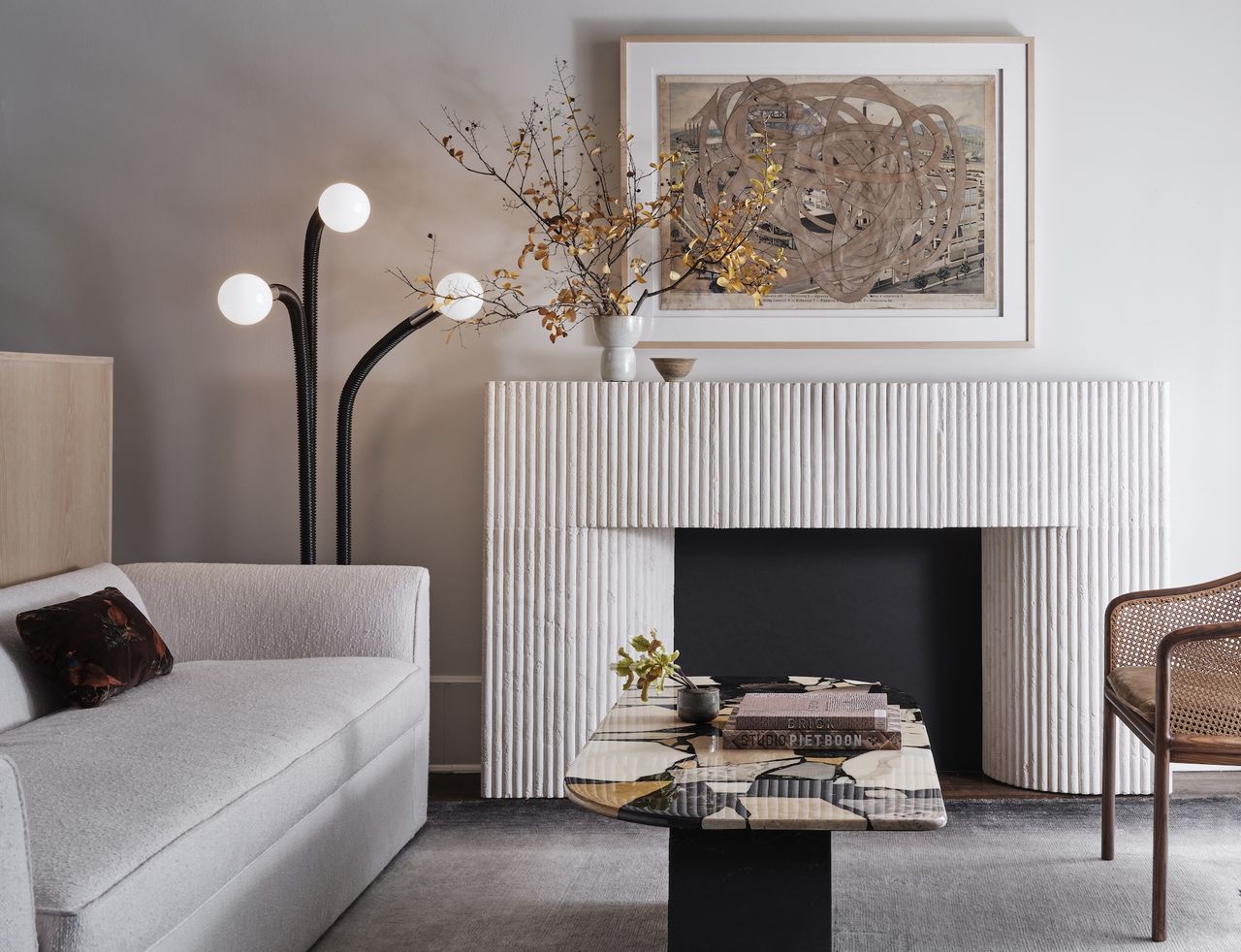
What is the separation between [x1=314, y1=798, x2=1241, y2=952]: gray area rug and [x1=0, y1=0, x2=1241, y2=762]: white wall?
717 millimetres

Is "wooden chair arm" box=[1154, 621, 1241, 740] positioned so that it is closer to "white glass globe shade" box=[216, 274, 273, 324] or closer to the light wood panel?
"white glass globe shade" box=[216, 274, 273, 324]

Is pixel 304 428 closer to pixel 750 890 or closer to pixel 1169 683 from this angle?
pixel 750 890

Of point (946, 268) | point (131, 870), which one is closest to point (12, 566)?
point (131, 870)

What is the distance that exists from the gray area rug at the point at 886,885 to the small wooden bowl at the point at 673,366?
1.23 m

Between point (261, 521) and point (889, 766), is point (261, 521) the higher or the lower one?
the higher one

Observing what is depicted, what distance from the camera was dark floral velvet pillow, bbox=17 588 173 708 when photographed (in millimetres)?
2336

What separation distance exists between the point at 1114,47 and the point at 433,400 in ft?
7.50

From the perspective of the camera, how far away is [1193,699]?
2.32 m

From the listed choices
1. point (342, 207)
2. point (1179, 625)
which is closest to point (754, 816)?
point (1179, 625)

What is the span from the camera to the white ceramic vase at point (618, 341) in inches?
125

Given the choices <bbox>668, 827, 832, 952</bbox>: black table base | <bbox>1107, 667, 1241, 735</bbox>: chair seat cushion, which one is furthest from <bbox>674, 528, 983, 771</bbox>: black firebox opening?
<bbox>668, 827, 832, 952</bbox>: black table base

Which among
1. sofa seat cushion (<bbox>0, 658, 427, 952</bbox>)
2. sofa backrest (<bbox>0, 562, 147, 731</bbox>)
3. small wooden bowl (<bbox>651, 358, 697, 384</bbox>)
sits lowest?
sofa seat cushion (<bbox>0, 658, 427, 952</bbox>)

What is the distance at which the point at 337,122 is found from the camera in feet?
11.4

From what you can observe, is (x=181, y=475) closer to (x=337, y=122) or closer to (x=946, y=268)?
(x=337, y=122)
